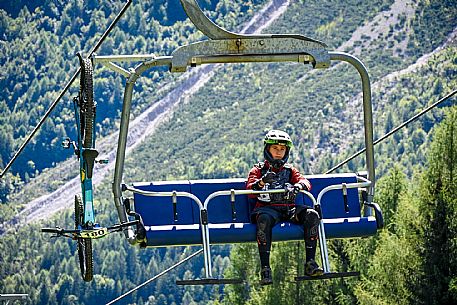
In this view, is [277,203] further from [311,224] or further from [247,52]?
[247,52]

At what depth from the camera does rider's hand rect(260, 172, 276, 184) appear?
14.0m

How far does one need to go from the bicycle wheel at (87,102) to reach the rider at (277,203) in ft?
5.50

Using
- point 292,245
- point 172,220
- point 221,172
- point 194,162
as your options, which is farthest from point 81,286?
point 172,220

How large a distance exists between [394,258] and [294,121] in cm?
15641

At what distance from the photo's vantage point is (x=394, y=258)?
36312 millimetres

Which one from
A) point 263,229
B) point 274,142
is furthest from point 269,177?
point 263,229

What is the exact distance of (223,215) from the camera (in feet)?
47.5

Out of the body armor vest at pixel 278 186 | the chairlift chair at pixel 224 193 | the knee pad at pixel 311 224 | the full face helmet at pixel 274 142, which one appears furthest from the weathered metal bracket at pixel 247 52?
the knee pad at pixel 311 224

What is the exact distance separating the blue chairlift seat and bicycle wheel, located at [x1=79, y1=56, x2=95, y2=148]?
79 cm

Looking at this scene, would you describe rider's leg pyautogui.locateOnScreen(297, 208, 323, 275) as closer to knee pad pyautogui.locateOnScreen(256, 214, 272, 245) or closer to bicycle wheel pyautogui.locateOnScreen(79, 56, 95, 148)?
knee pad pyautogui.locateOnScreen(256, 214, 272, 245)

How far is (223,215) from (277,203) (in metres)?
0.73

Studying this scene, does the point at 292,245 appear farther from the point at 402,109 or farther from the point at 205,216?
the point at 402,109

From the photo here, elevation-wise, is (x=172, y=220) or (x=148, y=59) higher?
(x=148, y=59)

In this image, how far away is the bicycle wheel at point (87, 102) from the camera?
527 inches
